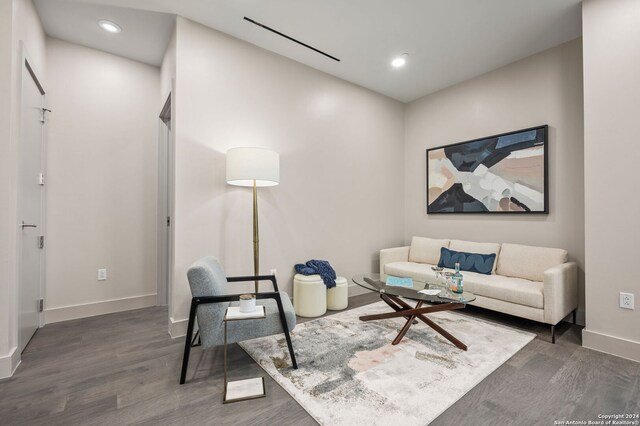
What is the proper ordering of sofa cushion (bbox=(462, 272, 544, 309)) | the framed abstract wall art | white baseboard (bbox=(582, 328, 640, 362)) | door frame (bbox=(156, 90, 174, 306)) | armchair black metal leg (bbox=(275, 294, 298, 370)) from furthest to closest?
door frame (bbox=(156, 90, 174, 306))
the framed abstract wall art
sofa cushion (bbox=(462, 272, 544, 309))
white baseboard (bbox=(582, 328, 640, 362))
armchair black metal leg (bbox=(275, 294, 298, 370))

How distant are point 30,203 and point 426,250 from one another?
14.4 feet

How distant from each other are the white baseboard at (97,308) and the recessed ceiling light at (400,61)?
415 cm

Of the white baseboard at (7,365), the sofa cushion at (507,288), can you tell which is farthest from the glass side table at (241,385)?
A: the sofa cushion at (507,288)

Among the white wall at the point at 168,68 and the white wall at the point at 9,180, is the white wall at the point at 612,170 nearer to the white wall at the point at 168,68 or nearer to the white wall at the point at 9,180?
the white wall at the point at 168,68

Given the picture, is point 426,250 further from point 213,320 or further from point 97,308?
point 97,308

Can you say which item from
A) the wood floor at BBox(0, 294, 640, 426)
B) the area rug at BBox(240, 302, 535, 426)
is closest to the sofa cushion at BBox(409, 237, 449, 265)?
the area rug at BBox(240, 302, 535, 426)

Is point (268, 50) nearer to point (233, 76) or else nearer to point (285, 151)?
point (233, 76)

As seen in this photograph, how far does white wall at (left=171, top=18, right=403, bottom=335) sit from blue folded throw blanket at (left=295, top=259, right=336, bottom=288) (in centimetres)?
14

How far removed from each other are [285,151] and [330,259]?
1524 millimetres

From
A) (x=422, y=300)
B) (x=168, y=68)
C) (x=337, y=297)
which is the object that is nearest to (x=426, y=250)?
(x=337, y=297)

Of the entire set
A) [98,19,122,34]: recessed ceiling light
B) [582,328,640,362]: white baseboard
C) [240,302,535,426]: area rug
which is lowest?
[240,302,535,426]: area rug

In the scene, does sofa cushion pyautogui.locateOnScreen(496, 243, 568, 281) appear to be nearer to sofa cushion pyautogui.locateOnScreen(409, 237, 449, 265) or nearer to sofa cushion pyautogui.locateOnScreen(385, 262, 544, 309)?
sofa cushion pyautogui.locateOnScreen(385, 262, 544, 309)

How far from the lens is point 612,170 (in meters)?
2.35

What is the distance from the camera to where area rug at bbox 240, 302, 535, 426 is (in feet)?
5.41
